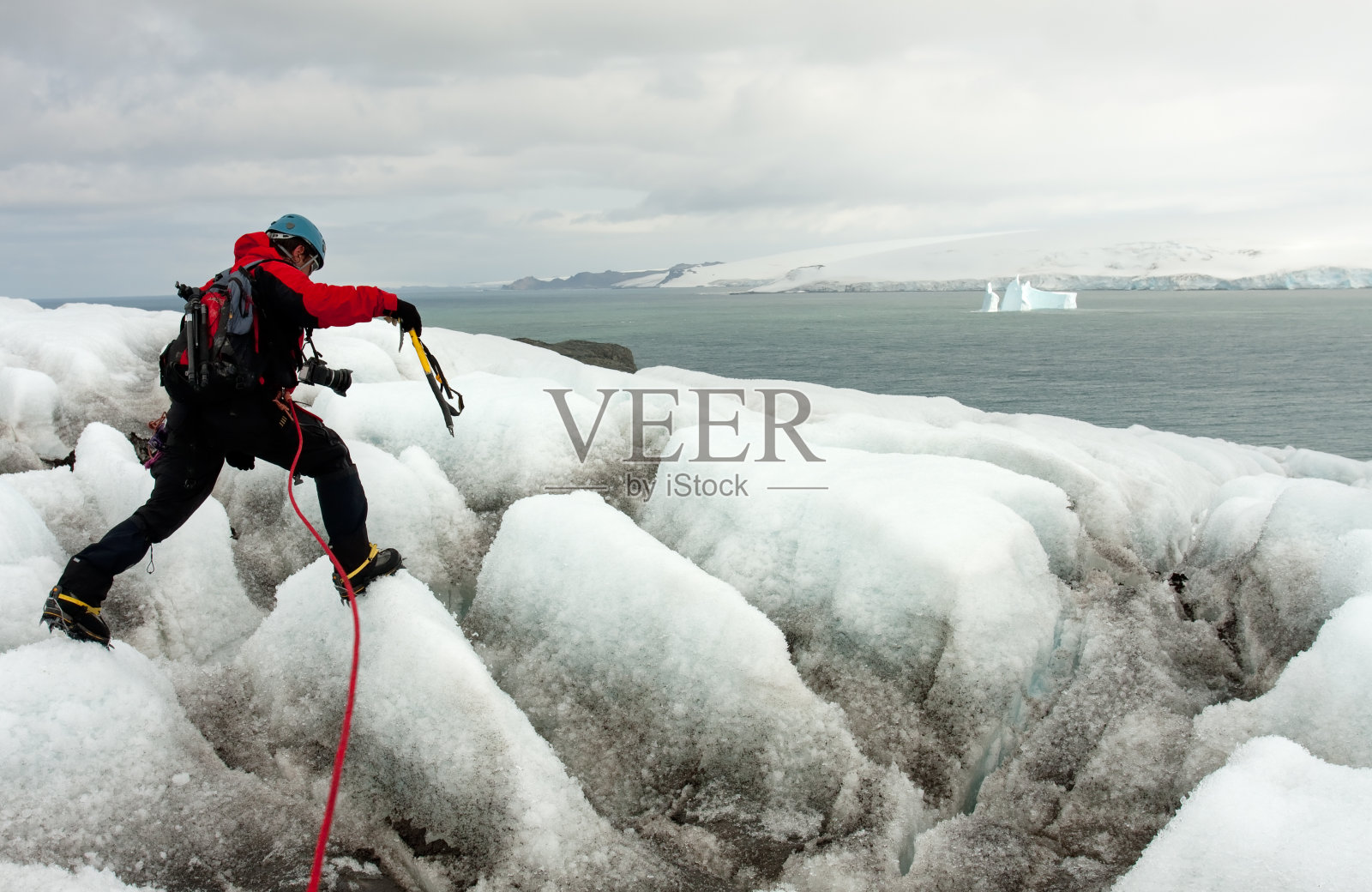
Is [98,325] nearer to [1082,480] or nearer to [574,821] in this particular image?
[574,821]

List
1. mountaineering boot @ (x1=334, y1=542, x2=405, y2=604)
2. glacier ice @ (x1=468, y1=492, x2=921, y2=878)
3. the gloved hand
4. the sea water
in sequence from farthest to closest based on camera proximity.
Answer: the sea water → mountaineering boot @ (x1=334, y1=542, x2=405, y2=604) → the gloved hand → glacier ice @ (x1=468, y1=492, x2=921, y2=878)

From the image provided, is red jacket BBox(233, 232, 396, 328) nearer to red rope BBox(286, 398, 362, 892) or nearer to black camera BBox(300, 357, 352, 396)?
black camera BBox(300, 357, 352, 396)

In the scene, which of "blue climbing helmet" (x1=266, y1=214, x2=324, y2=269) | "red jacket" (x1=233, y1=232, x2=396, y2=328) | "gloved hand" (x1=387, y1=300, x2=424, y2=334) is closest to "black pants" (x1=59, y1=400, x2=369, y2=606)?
"red jacket" (x1=233, y1=232, x2=396, y2=328)

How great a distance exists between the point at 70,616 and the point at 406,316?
2.27 metres

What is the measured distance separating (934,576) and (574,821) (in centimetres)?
254

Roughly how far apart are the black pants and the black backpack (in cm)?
21

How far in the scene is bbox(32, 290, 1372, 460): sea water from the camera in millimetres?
31656

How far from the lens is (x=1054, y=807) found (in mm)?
4027

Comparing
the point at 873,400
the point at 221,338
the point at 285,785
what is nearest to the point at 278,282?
the point at 221,338

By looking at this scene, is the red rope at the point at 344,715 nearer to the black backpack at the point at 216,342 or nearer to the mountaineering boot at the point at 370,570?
the mountaineering boot at the point at 370,570

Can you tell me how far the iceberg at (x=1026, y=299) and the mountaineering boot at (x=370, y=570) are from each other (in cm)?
8958

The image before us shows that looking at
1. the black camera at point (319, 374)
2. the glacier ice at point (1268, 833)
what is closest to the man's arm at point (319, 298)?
the black camera at point (319, 374)

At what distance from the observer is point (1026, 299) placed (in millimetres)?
88125

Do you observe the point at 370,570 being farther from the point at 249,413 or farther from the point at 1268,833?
the point at 1268,833
